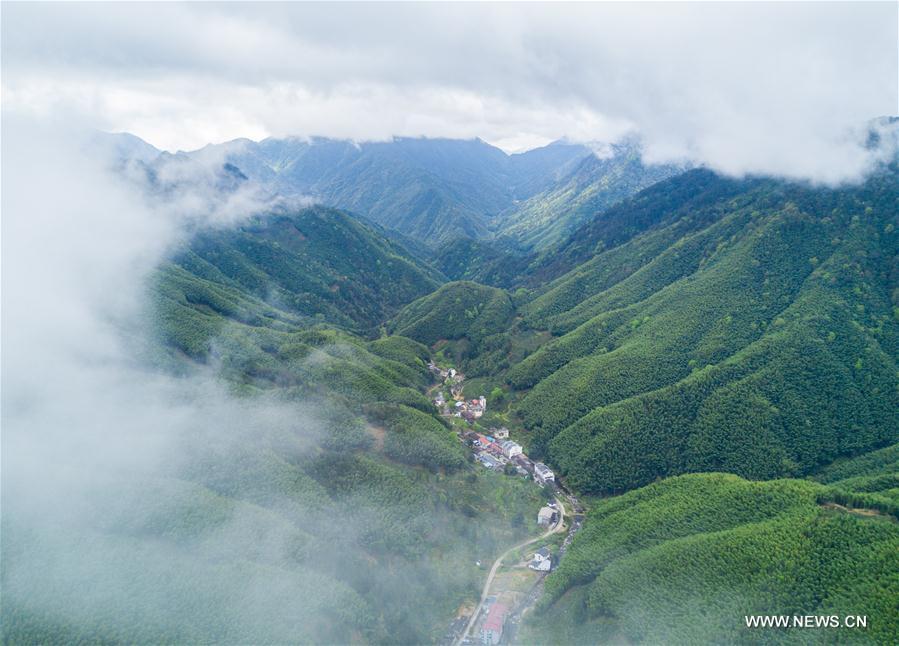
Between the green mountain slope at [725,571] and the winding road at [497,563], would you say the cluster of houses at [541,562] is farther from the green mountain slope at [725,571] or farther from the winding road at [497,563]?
the winding road at [497,563]

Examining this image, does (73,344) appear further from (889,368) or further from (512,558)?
(889,368)

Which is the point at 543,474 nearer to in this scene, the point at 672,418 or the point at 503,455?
the point at 503,455

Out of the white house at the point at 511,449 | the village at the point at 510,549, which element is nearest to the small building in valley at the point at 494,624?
the village at the point at 510,549

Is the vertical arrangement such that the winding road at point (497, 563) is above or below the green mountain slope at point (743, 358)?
below

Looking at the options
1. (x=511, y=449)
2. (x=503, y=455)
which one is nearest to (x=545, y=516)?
(x=503, y=455)

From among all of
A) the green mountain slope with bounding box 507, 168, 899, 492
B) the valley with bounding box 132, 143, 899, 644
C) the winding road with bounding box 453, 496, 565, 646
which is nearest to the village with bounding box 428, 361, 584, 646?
the winding road with bounding box 453, 496, 565, 646
